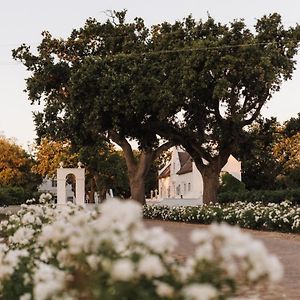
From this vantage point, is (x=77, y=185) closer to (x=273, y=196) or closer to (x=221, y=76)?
(x=273, y=196)

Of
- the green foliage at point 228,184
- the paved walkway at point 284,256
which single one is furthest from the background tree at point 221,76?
the green foliage at point 228,184

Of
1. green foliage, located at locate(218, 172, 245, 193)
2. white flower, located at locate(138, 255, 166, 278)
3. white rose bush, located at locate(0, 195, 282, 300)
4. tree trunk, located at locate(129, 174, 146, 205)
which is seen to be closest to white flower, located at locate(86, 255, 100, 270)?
white rose bush, located at locate(0, 195, 282, 300)

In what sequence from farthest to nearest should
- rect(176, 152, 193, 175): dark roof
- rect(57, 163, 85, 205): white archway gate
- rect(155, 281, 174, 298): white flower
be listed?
rect(176, 152, 193, 175): dark roof < rect(57, 163, 85, 205): white archway gate < rect(155, 281, 174, 298): white flower

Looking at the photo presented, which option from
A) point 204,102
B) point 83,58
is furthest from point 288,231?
point 83,58

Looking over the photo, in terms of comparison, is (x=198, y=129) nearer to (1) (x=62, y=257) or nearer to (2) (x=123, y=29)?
(2) (x=123, y=29)

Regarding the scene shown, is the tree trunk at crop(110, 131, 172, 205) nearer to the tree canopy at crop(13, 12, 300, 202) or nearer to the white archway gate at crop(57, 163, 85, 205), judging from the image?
the tree canopy at crop(13, 12, 300, 202)

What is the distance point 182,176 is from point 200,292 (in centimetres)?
6931

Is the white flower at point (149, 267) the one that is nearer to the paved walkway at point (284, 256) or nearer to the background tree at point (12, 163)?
the paved walkway at point (284, 256)

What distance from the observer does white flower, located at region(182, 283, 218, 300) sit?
9.01ft

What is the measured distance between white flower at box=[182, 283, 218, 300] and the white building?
56.3 m

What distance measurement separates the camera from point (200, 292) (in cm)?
274

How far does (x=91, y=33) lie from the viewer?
112 feet

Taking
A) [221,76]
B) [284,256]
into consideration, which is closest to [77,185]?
[221,76]

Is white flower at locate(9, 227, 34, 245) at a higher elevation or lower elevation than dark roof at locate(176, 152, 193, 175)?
lower
